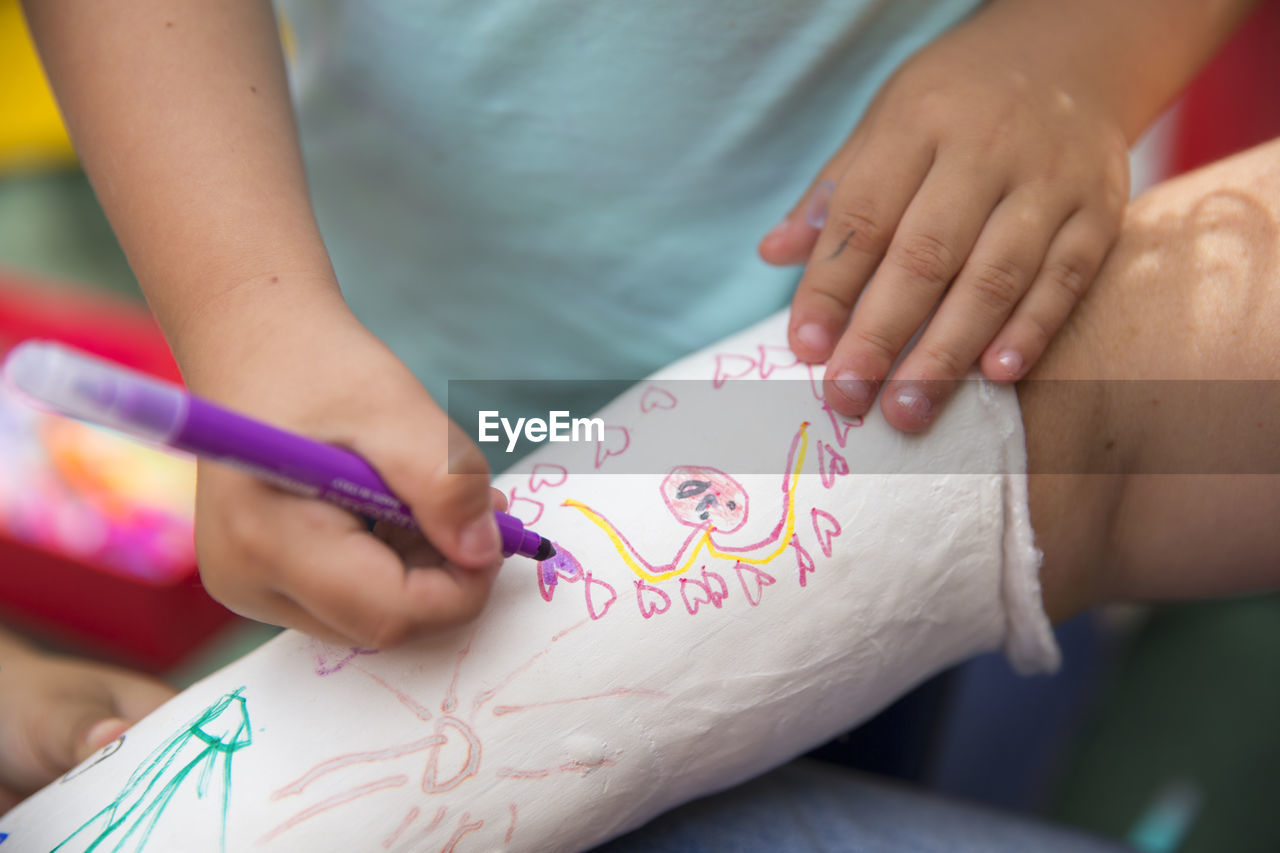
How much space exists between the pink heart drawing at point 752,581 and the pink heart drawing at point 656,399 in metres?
0.14

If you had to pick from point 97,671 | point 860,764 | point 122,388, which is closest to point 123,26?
point 122,388

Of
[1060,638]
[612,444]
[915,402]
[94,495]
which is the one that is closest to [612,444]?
[612,444]

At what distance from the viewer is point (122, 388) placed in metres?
0.41

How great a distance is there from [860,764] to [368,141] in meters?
0.91

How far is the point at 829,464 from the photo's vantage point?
620 mm

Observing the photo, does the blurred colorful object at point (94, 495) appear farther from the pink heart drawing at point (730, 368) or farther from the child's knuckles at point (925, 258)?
the child's knuckles at point (925, 258)

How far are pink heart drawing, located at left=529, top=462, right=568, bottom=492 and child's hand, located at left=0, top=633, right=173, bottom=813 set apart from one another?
35 cm

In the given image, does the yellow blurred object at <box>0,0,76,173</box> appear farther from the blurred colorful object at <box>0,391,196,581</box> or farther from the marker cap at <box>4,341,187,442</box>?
the marker cap at <box>4,341,187,442</box>

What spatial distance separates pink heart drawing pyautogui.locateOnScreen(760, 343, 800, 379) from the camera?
67cm

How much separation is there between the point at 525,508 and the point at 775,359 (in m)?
0.22

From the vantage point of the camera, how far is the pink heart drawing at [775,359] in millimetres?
670

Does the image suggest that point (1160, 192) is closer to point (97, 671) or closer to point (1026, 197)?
point (1026, 197)

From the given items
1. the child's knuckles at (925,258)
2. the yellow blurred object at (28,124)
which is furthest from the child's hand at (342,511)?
the yellow blurred object at (28,124)

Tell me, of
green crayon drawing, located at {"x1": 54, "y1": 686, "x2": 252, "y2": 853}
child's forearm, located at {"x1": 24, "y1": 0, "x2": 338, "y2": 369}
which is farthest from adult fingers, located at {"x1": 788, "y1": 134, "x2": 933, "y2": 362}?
green crayon drawing, located at {"x1": 54, "y1": 686, "x2": 252, "y2": 853}
